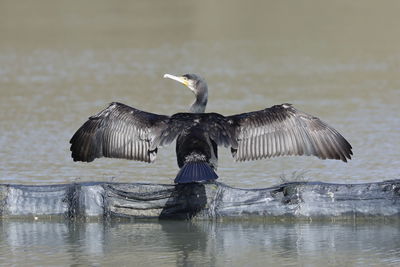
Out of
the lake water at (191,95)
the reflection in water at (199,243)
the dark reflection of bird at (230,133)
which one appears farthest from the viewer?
the dark reflection of bird at (230,133)

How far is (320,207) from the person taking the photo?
881 centimetres

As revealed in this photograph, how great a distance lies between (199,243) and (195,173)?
58 cm

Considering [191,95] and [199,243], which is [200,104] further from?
[191,95]

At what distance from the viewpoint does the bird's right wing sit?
916 cm

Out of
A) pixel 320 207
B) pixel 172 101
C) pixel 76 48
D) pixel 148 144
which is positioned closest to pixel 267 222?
pixel 320 207

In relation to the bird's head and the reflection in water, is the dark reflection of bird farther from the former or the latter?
the reflection in water

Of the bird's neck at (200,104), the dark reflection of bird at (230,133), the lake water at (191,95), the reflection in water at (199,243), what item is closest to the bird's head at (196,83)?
the bird's neck at (200,104)

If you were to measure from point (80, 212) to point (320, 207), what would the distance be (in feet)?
7.10

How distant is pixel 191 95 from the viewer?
15992 mm

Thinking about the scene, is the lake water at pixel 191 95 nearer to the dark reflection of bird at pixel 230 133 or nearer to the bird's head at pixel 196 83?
the dark reflection of bird at pixel 230 133

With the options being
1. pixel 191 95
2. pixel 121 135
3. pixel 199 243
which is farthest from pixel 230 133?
pixel 191 95

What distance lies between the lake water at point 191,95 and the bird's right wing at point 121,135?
628 mm

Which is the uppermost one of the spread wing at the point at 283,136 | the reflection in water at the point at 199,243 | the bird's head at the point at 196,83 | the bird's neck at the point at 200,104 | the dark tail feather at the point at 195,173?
the bird's head at the point at 196,83

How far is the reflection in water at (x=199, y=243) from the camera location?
7.70 meters
